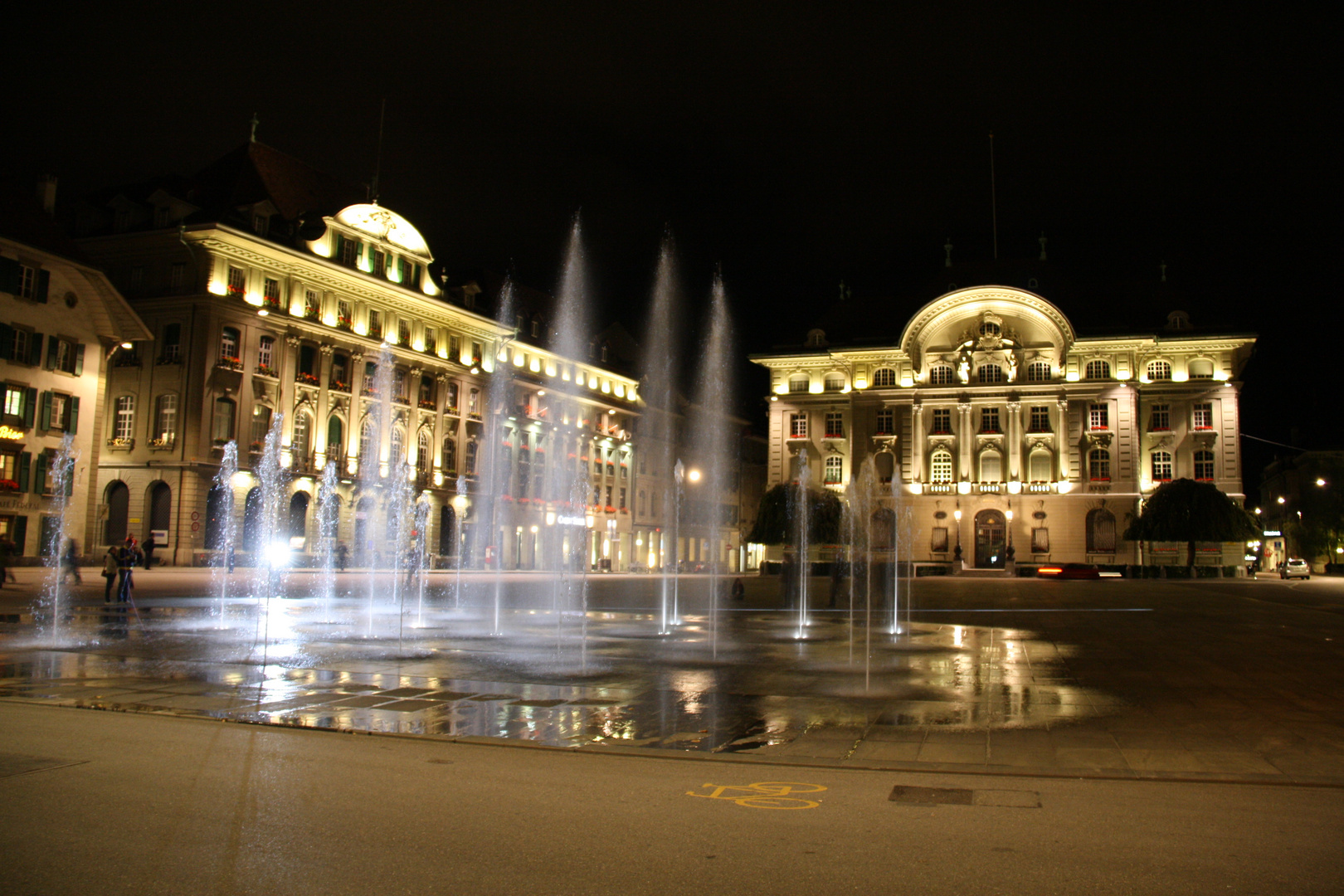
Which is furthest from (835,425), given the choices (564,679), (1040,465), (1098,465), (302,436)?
(564,679)

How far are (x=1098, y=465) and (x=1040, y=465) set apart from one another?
12.0ft

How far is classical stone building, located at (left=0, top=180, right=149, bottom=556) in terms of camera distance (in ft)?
128

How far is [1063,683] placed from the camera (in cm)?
1332

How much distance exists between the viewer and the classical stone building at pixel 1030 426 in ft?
214

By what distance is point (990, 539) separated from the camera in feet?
221

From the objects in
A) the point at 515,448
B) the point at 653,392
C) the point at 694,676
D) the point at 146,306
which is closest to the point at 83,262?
the point at 146,306

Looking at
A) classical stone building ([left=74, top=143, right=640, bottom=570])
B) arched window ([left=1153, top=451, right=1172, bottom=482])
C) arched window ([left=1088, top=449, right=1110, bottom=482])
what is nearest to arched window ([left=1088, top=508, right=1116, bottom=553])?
arched window ([left=1088, top=449, right=1110, bottom=482])

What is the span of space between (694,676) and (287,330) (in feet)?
148

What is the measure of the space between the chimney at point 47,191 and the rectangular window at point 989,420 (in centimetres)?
5576

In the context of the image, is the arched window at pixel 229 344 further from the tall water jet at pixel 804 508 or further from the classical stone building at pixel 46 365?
the tall water jet at pixel 804 508

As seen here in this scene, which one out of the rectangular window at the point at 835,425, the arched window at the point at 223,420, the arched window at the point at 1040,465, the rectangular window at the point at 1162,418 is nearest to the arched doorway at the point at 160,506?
the arched window at the point at 223,420

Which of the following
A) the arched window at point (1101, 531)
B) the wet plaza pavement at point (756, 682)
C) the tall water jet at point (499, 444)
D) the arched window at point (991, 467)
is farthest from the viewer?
the arched window at point (991, 467)

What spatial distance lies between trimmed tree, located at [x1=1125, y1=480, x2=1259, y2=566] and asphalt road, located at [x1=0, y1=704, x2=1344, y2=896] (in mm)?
55557

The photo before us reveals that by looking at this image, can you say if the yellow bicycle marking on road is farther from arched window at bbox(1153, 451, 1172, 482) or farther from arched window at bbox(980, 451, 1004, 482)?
arched window at bbox(1153, 451, 1172, 482)
